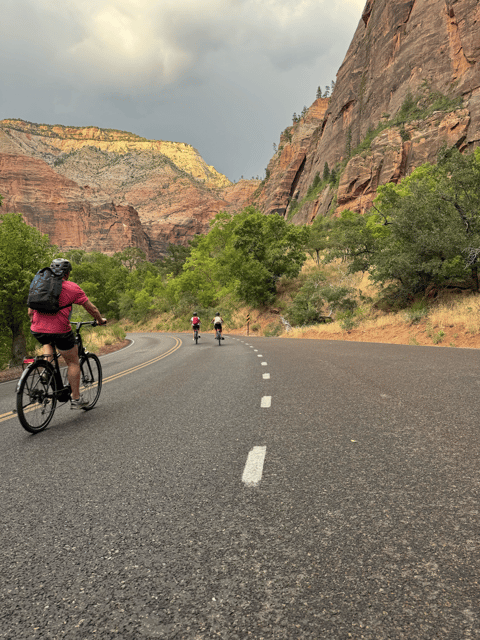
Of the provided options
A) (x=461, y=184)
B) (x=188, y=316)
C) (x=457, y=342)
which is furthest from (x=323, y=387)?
(x=188, y=316)

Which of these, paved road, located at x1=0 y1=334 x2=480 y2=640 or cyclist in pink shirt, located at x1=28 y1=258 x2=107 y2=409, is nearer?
paved road, located at x1=0 y1=334 x2=480 y2=640

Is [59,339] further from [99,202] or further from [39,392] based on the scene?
[99,202]

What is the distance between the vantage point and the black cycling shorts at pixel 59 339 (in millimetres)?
5289

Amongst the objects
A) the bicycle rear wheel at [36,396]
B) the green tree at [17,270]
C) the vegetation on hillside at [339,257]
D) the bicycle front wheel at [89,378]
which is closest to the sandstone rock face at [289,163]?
the vegetation on hillside at [339,257]

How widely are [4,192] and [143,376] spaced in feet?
562

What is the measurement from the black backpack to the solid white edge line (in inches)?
125

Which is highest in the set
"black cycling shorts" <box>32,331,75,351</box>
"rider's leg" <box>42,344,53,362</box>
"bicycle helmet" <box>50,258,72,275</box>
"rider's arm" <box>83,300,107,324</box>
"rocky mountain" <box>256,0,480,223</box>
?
"rocky mountain" <box>256,0,480,223</box>

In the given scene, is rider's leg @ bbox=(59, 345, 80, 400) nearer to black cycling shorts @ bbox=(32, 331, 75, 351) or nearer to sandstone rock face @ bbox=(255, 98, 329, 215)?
black cycling shorts @ bbox=(32, 331, 75, 351)

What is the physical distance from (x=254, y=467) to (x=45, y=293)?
3.46 m

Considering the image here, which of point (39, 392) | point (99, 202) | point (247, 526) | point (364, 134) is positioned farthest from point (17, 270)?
point (99, 202)

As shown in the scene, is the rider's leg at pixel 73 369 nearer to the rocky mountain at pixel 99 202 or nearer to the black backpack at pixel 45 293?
the black backpack at pixel 45 293

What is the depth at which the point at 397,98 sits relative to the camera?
222 feet

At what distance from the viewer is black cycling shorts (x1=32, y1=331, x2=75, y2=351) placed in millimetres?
5289

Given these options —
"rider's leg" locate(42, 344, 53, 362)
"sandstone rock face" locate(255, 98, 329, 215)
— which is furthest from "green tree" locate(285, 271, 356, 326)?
"sandstone rock face" locate(255, 98, 329, 215)
